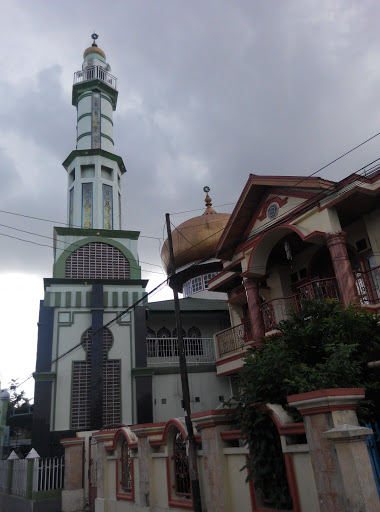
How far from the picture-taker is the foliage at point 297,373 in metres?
6.40

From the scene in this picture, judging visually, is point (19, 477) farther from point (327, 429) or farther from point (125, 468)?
point (327, 429)

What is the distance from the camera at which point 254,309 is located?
14.1 m

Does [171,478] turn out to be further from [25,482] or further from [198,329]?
[198,329]

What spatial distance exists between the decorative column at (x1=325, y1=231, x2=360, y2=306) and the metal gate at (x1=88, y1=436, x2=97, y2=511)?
866 centimetres

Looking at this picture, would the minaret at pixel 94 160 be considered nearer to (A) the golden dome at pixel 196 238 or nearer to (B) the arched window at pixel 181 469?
(A) the golden dome at pixel 196 238

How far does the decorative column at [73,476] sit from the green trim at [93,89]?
712 inches

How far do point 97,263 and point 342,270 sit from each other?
36.2 ft

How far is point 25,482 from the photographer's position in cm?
1398

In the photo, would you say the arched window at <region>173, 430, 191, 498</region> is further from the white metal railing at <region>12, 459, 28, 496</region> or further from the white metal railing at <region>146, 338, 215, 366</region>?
the white metal railing at <region>146, 338, 215, 366</region>

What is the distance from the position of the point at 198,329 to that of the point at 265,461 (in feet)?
49.0

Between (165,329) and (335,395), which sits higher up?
(165,329)

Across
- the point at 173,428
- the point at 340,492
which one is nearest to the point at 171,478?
the point at 173,428

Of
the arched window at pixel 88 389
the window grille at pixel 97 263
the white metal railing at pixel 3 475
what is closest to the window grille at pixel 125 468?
the arched window at pixel 88 389

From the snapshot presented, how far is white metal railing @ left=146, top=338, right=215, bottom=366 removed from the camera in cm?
1858
